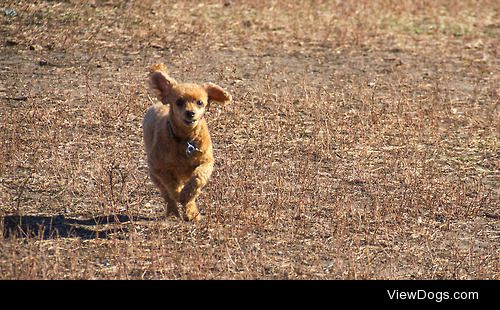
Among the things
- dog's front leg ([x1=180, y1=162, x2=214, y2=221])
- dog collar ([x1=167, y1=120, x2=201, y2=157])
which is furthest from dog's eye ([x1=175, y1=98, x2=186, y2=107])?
dog's front leg ([x1=180, y1=162, x2=214, y2=221])

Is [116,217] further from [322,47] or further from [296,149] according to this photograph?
[322,47]

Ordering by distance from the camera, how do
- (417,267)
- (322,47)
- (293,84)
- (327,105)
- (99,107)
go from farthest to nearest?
(322,47)
(293,84)
(327,105)
(99,107)
(417,267)

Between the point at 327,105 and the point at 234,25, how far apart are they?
3.93 metres

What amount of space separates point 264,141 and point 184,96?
2.69 meters

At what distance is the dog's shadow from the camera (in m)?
6.98

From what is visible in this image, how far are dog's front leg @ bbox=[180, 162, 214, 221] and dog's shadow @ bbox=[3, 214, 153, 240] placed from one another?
0.37 meters

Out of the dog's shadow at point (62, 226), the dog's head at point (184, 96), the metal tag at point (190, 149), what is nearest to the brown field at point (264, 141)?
the dog's shadow at point (62, 226)

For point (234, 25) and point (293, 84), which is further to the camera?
point (234, 25)

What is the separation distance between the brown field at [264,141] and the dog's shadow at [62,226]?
0.08 feet

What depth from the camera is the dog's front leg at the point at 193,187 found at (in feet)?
23.8

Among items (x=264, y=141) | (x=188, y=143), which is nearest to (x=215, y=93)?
(x=188, y=143)

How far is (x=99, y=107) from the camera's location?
412 inches

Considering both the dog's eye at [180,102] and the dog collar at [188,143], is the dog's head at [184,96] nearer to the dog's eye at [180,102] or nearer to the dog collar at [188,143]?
the dog's eye at [180,102]
